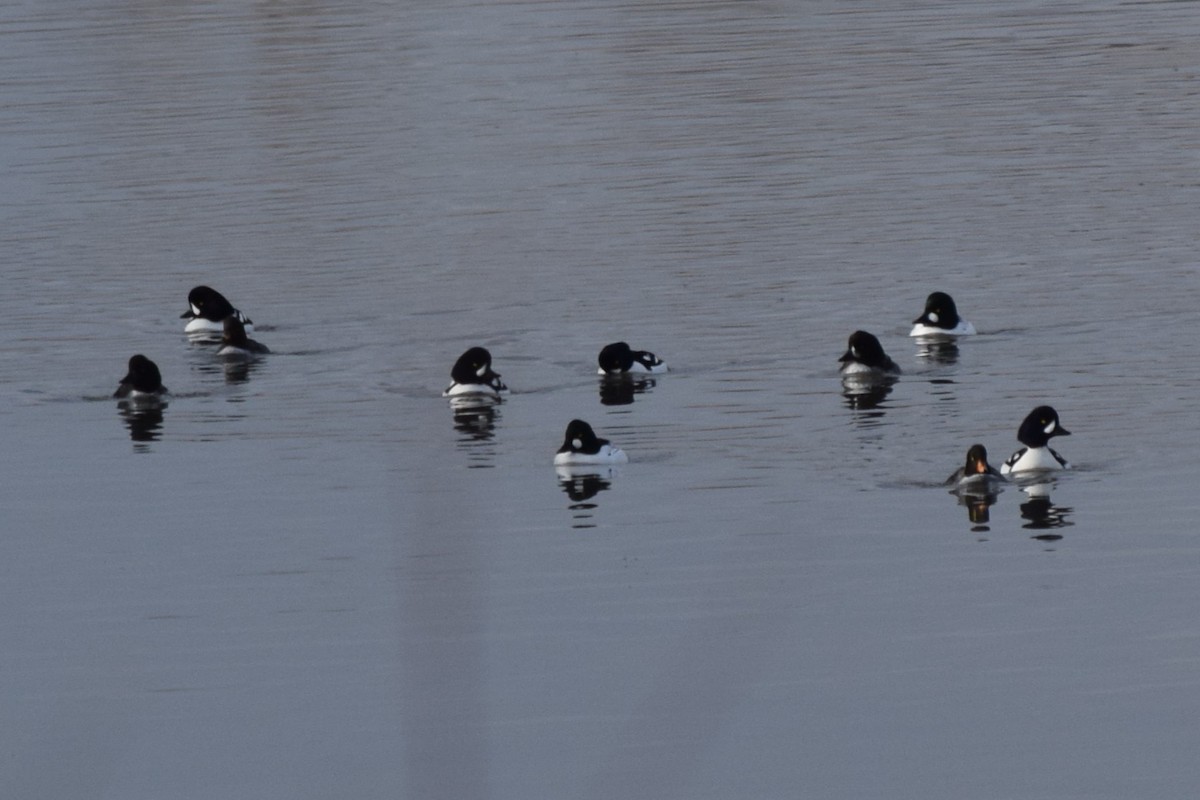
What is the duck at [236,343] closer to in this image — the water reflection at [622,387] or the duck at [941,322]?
the water reflection at [622,387]

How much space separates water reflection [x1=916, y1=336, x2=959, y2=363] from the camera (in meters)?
27.5

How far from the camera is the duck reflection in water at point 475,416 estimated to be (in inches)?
972

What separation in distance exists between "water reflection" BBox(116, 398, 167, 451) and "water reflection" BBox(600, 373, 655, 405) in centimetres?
479

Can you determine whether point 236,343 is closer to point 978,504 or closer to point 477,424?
point 477,424

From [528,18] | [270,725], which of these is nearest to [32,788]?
[270,725]

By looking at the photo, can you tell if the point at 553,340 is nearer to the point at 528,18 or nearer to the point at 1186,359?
the point at 1186,359

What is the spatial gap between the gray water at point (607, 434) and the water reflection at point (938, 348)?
0.42ft

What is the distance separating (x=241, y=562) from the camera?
19.6 metres

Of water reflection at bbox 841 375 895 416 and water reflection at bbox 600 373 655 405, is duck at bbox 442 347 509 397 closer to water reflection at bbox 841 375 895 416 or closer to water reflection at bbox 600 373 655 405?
water reflection at bbox 600 373 655 405

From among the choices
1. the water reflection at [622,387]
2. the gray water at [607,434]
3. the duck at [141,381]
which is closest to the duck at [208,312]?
the gray water at [607,434]

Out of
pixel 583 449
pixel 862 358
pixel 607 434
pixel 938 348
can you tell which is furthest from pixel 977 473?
pixel 938 348

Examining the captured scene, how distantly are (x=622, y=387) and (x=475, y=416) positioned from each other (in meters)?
1.86

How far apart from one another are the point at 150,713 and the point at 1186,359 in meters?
14.2

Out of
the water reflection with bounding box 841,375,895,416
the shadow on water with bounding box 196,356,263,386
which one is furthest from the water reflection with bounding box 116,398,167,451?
the water reflection with bounding box 841,375,895,416
